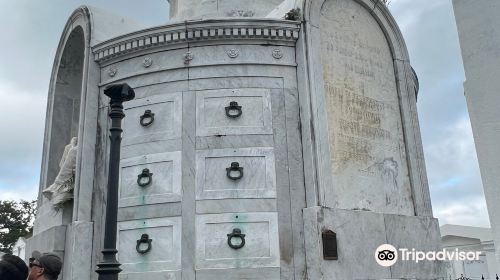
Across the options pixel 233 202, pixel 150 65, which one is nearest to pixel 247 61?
pixel 150 65

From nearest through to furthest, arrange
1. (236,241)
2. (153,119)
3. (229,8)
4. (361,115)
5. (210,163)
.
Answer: (236,241), (210,163), (153,119), (361,115), (229,8)

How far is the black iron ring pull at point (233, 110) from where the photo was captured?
1069 cm

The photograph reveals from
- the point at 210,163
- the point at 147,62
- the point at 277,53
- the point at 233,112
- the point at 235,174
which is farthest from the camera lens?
the point at 147,62

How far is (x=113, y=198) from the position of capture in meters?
6.14

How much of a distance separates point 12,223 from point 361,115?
28853mm

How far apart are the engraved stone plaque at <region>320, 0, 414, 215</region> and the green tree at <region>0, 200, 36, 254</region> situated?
27.1m

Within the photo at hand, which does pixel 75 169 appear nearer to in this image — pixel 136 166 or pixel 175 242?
pixel 136 166

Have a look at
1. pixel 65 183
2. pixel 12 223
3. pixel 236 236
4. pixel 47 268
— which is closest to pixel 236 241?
pixel 236 236

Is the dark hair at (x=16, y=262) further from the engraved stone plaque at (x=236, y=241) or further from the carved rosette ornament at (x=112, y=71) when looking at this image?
the carved rosette ornament at (x=112, y=71)

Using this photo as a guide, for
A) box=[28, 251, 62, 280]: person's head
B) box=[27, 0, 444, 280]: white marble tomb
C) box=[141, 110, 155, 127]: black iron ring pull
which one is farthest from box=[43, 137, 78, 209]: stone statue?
box=[28, 251, 62, 280]: person's head

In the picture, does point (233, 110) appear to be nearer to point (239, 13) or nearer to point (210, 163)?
point (210, 163)

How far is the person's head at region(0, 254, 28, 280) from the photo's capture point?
3.56 m

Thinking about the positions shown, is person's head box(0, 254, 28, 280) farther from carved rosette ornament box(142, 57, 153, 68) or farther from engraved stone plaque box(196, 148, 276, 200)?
carved rosette ornament box(142, 57, 153, 68)

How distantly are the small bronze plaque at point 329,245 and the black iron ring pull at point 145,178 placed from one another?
386 centimetres
